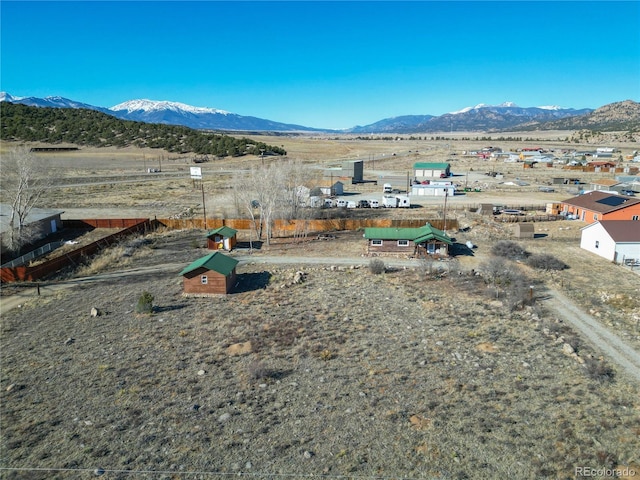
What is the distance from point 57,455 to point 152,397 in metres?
3.53

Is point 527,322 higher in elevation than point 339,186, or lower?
lower

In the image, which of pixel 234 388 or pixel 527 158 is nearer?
pixel 234 388

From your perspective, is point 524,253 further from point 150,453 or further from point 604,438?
point 150,453

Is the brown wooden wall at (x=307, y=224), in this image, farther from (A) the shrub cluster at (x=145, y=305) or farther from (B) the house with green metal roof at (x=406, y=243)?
(A) the shrub cluster at (x=145, y=305)

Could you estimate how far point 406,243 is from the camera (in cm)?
3559

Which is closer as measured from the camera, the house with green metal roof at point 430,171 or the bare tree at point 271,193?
the bare tree at point 271,193

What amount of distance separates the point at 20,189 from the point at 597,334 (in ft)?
144

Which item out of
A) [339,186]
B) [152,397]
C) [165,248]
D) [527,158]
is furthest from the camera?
[527,158]

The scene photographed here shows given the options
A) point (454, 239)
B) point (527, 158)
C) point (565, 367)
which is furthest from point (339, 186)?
point (527, 158)

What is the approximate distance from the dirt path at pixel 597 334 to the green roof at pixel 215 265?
19735 mm

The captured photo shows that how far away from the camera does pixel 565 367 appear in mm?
17891

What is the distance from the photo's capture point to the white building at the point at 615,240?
32.0 metres

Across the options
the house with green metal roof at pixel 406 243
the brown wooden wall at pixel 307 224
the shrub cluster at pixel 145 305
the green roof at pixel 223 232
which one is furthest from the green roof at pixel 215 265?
the brown wooden wall at pixel 307 224

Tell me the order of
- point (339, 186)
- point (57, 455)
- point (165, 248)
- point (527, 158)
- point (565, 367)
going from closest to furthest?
point (57, 455)
point (565, 367)
point (165, 248)
point (339, 186)
point (527, 158)
